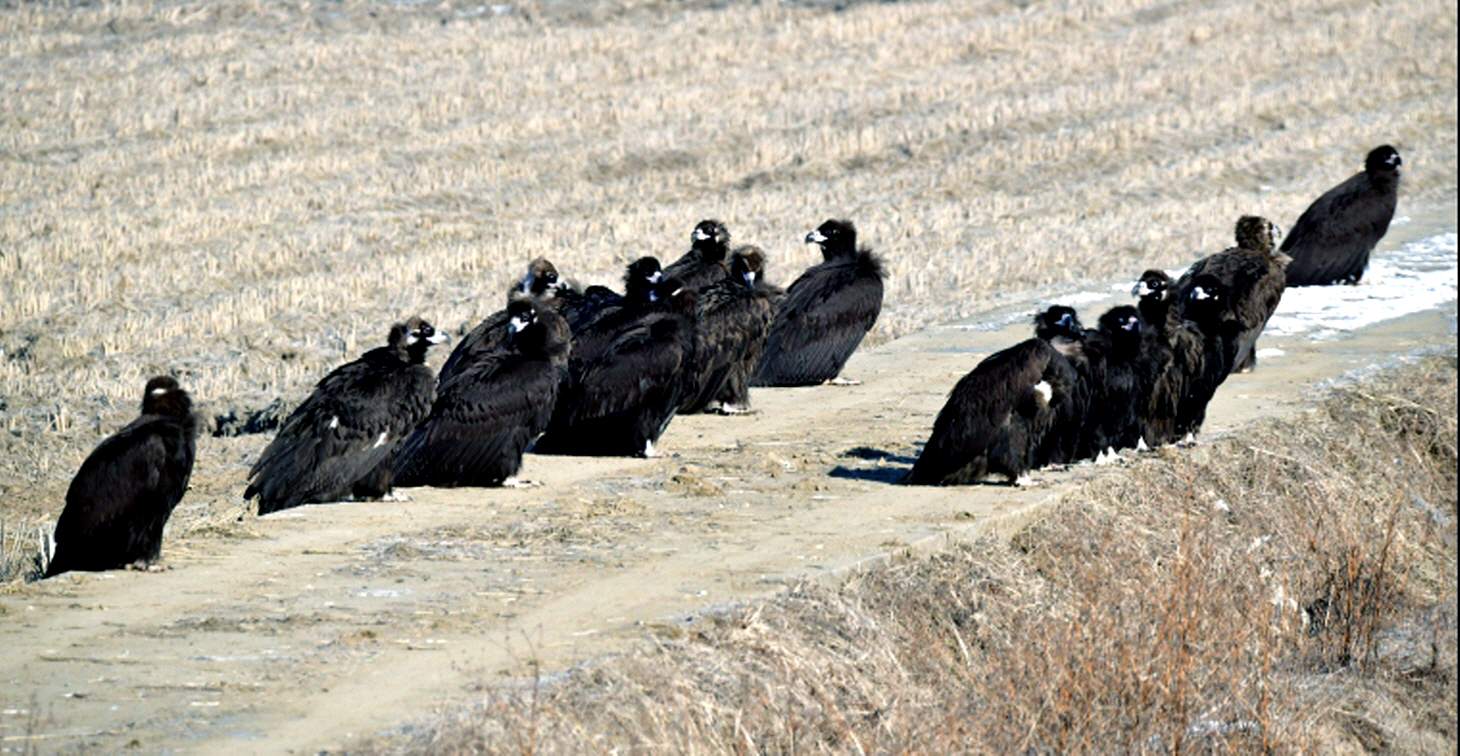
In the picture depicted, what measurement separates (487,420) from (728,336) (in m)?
2.91

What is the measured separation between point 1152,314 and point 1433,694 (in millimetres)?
3523

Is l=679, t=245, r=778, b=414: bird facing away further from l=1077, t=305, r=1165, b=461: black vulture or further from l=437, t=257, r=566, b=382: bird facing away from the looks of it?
l=1077, t=305, r=1165, b=461: black vulture

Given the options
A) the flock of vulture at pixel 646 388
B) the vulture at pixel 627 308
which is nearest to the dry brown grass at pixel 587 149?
the flock of vulture at pixel 646 388

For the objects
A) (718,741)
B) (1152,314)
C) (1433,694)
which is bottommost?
(1433,694)

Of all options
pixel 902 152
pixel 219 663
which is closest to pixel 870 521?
pixel 219 663

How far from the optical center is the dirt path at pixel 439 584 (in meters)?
7.97

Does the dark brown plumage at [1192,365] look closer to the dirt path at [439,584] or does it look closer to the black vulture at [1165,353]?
the black vulture at [1165,353]

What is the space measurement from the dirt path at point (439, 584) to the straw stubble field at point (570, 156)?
333mm

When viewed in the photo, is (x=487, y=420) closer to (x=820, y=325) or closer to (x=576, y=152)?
(x=820, y=325)

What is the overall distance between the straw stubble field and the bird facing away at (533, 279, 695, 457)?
117 centimetres

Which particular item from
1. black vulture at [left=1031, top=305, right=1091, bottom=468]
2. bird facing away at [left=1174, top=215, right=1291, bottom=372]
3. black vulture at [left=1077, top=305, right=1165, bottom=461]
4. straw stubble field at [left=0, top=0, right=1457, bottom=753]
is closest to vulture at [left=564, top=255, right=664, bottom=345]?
straw stubble field at [left=0, top=0, right=1457, bottom=753]

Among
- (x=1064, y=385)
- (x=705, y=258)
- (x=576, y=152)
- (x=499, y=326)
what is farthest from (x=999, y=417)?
(x=576, y=152)

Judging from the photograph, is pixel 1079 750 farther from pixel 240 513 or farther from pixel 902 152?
pixel 902 152

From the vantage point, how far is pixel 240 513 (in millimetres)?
12695
